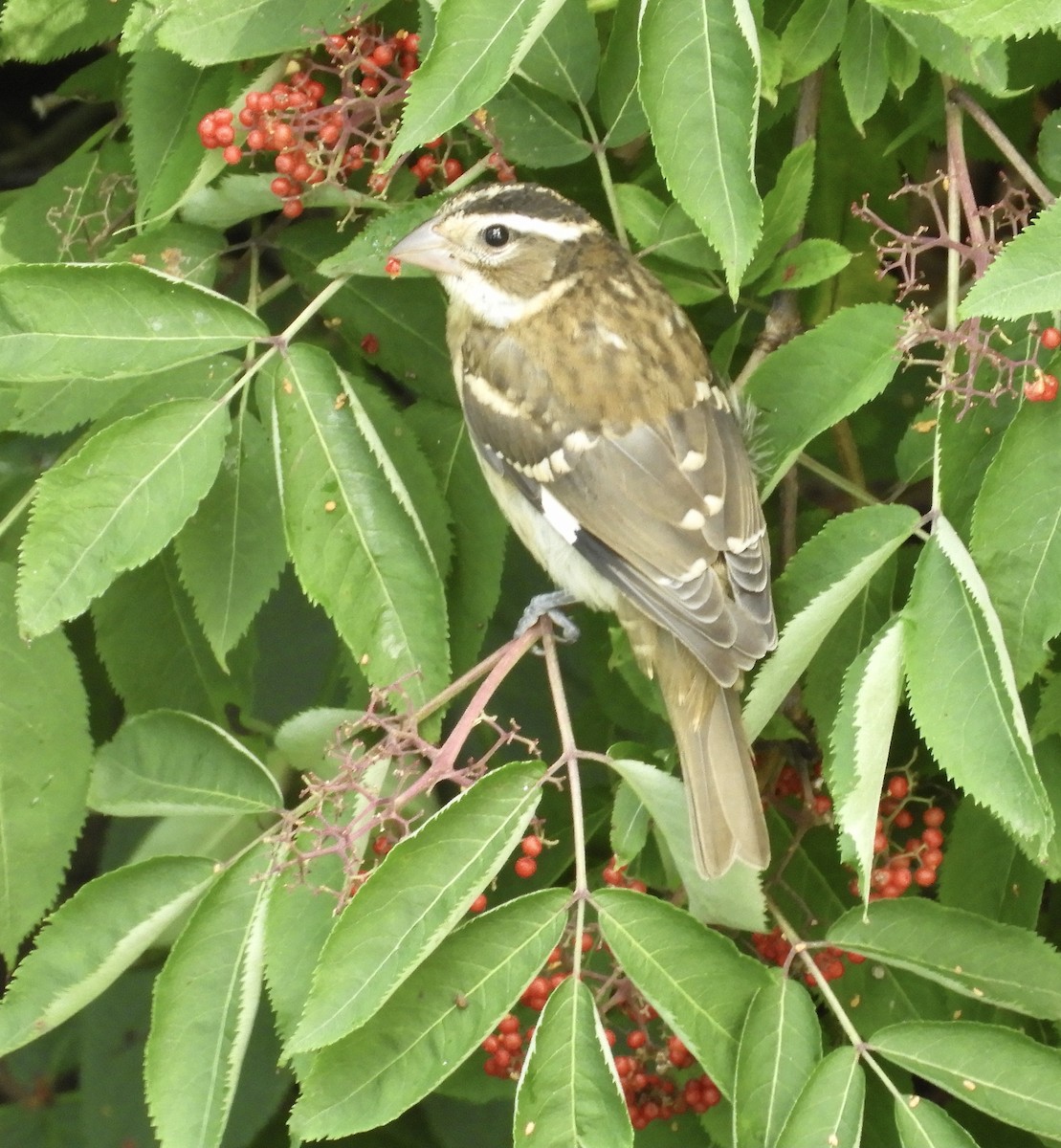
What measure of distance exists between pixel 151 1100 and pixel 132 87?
1374mm

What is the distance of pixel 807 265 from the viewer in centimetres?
201

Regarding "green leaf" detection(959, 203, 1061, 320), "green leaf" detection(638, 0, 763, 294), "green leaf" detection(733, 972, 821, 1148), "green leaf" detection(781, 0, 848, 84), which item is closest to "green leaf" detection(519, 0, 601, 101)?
"green leaf" detection(781, 0, 848, 84)

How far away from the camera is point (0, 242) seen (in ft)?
7.27

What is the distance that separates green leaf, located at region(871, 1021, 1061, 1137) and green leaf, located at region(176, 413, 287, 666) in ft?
3.16

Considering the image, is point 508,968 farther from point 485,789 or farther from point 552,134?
point 552,134

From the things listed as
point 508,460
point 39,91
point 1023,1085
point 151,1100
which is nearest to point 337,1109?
point 151,1100

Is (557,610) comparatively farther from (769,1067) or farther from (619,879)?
(769,1067)

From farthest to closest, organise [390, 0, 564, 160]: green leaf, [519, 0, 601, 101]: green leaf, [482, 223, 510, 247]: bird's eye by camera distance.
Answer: [482, 223, 510, 247]: bird's eye → [519, 0, 601, 101]: green leaf → [390, 0, 564, 160]: green leaf

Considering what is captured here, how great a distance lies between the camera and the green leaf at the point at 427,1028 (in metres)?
1.62

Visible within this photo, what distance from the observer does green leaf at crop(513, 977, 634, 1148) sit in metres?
1.60

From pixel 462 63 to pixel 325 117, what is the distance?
1.48 ft

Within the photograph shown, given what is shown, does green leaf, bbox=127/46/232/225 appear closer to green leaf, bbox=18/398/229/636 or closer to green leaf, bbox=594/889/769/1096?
green leaf, bbox=18/398/229/636

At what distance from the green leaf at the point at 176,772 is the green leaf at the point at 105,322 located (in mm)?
467

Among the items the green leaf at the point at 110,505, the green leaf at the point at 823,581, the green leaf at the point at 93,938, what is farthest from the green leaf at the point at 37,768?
the green leaf at the point at 823,581
